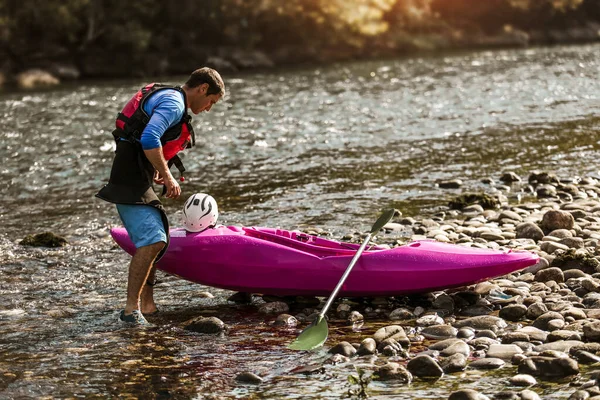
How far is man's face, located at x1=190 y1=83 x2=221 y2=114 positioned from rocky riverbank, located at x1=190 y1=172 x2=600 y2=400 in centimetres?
133

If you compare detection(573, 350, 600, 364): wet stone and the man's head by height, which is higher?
the man's head

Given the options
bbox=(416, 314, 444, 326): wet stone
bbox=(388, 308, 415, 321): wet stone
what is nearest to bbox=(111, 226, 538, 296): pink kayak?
bbox=(388, 308, 415, 321): wet stone

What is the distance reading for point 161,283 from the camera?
651 centimetres

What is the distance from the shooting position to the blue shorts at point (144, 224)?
207 inches

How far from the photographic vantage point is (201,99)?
5.30m

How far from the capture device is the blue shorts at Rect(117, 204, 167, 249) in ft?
17.2

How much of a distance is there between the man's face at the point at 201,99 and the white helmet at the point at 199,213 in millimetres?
715

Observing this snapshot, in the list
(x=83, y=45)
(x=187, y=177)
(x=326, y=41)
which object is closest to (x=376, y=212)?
(x=187, y=177)

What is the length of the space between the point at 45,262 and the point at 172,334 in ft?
7.52

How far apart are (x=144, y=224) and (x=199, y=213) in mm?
672

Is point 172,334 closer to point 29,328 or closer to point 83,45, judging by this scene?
point 29,328

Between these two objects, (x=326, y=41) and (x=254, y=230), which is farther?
(x=326, y=41)

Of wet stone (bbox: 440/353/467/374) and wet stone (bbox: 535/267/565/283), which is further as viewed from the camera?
wet stone (bbox: 535/267/565/283)

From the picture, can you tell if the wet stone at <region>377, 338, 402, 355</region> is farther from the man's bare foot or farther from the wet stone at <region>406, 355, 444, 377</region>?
the man's bare foot
